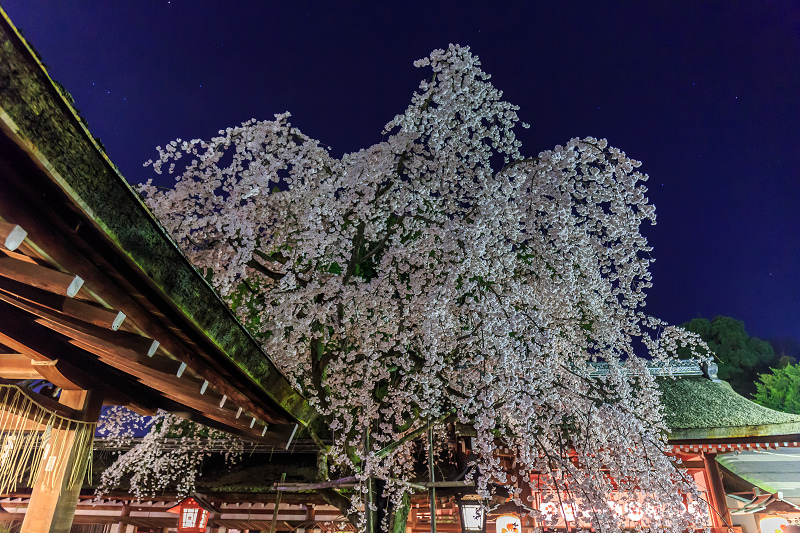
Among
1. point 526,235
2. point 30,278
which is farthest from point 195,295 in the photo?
point 526,235

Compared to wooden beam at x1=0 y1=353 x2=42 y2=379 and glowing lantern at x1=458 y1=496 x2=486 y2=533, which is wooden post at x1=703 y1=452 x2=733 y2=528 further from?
wooden beam at x1=0 y1=353 x2=42 y2=379

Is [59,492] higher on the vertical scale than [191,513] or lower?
higher

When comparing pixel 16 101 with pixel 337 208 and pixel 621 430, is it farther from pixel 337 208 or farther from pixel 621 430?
pixel 621 430

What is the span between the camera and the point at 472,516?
24.5 ft

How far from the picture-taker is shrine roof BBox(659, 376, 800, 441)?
9.65 m

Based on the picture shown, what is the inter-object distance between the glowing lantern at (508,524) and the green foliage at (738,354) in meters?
25.3

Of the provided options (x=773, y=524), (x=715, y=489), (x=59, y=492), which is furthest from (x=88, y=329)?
(x=773, y=524)

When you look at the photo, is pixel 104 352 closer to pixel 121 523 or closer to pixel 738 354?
pixel 121 523

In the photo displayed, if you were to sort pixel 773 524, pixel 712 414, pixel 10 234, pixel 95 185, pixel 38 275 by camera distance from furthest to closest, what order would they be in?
pixel 712 414, pixel 773 524, pixel 38 275, pixel 95 185, pixel 10 234

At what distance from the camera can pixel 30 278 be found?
234 centimetres

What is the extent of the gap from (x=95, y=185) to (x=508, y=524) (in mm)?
10778

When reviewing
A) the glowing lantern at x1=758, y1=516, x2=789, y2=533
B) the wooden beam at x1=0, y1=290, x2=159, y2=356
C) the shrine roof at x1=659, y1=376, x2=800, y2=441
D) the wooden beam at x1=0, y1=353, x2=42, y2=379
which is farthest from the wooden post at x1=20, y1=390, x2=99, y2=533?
the glowing lantern at x1=758, y1=516, x2=789, y2=533

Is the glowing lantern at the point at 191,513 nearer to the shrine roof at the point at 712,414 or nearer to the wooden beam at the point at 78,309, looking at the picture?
the wooden beam at the point at 78,309

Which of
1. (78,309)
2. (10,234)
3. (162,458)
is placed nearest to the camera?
(10,234)
